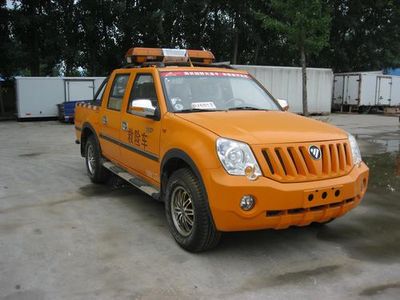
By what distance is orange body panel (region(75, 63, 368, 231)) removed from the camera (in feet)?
12.8

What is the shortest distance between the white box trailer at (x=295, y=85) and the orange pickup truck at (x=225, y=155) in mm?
17140

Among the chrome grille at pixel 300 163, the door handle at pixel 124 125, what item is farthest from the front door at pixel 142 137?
the chrome grille at pixel 300 163

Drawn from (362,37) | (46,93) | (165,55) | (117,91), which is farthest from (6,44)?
(362,37)

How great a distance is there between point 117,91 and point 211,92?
68.9 inches

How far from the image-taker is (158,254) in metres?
4.45

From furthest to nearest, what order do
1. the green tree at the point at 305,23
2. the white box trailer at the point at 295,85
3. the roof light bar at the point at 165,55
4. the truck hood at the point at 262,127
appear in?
the white box trailer at the point at 295,85
the green tree at the point at 305,23
the roof light bar at the point at 165,55
the truck hood at the point at 262,127

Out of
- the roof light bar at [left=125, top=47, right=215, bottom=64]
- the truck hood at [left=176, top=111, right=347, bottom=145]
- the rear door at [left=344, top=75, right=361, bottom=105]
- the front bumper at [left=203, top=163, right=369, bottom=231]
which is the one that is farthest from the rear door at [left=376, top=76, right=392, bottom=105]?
the front bumper at [left=203, top=163, right=369, bottom=231]

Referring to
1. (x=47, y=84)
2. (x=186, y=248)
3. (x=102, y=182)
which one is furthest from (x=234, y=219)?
(x=47, y=84)

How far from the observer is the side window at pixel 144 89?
5.35 m

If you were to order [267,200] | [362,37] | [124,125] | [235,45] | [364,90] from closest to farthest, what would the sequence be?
[267,200] → [124,125] → [364,90] → [235,45] → [362,37]

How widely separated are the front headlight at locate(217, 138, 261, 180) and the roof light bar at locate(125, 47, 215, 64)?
2.49 metres

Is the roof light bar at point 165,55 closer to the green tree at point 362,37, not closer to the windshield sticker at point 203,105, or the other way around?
the windshield sticker at point 203,105

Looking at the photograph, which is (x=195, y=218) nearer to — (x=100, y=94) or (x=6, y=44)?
(x=100, y=94)

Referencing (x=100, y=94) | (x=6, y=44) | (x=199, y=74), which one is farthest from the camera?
(x=6, y=44)
